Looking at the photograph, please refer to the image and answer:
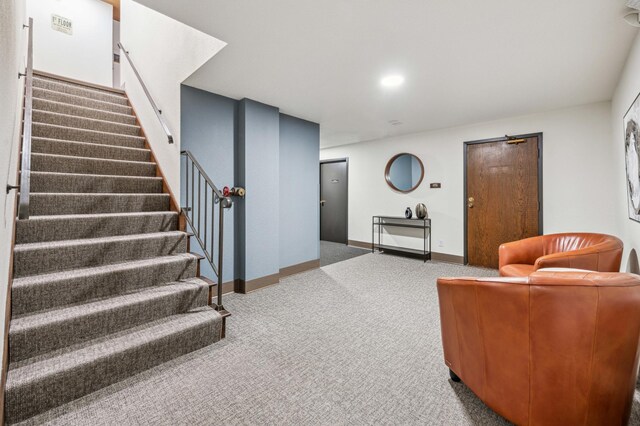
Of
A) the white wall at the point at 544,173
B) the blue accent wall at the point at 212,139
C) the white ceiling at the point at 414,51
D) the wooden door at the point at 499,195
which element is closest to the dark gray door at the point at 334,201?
the white wall at the point at 544,173

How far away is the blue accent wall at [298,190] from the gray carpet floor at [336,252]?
604 mm

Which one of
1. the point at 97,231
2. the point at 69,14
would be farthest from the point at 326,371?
the point at 69,14

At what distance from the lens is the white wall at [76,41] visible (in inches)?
179

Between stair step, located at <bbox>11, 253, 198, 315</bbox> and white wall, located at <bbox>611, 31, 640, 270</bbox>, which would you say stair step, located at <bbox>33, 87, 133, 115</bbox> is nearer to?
stair step, located at <bbox>11, 253, 198, 315</bbox>

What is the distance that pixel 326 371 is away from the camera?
1887 mm

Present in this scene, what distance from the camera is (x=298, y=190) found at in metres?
4.38

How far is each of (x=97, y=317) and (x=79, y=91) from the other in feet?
11.9

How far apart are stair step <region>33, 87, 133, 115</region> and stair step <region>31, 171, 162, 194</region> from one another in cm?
164

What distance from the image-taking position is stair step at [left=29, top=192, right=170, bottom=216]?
238 cm

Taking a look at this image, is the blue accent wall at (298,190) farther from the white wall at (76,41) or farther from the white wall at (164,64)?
the white wall at (76,41)

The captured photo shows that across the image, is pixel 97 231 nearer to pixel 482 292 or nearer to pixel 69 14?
pixel 482 292

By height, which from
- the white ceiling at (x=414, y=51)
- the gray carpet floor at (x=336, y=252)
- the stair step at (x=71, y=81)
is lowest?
the gray carpet floor at (x=336, y=252)

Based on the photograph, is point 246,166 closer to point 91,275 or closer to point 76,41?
point 91,275

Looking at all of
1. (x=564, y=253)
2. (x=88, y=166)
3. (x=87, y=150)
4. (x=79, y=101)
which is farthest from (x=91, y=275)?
(x=564, y=253)
